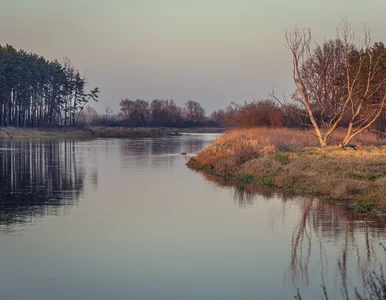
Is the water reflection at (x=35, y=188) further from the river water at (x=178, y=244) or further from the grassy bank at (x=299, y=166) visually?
the grassy bank at (x=299, y=166)

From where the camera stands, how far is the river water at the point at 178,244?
956 cm

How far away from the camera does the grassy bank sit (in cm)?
1911

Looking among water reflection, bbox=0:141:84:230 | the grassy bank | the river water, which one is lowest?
the river water

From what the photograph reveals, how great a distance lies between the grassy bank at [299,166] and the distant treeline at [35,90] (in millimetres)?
49743

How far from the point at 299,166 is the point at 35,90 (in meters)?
75.4

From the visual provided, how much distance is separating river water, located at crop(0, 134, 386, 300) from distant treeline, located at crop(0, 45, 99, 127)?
61919mm

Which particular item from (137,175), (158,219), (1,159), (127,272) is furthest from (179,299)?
(1,159)

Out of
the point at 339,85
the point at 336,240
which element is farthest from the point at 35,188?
the point at 339,85

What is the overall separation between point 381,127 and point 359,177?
31273mm

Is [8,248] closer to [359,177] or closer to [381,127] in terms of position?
[359,177]

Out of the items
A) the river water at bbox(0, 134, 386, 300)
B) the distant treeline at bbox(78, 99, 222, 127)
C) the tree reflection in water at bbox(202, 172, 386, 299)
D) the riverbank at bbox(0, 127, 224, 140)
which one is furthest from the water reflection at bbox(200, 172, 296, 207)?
the distant treeline at bbox(78, 99, 222, 127)

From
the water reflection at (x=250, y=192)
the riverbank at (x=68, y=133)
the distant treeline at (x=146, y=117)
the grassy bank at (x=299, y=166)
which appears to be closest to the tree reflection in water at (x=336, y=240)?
the water reflection at (x=250, y=192)

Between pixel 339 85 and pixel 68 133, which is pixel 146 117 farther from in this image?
pixel 339 85

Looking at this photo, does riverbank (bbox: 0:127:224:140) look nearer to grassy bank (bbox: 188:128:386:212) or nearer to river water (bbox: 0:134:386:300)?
grassy bank (bbox: 188:128:386:212)
